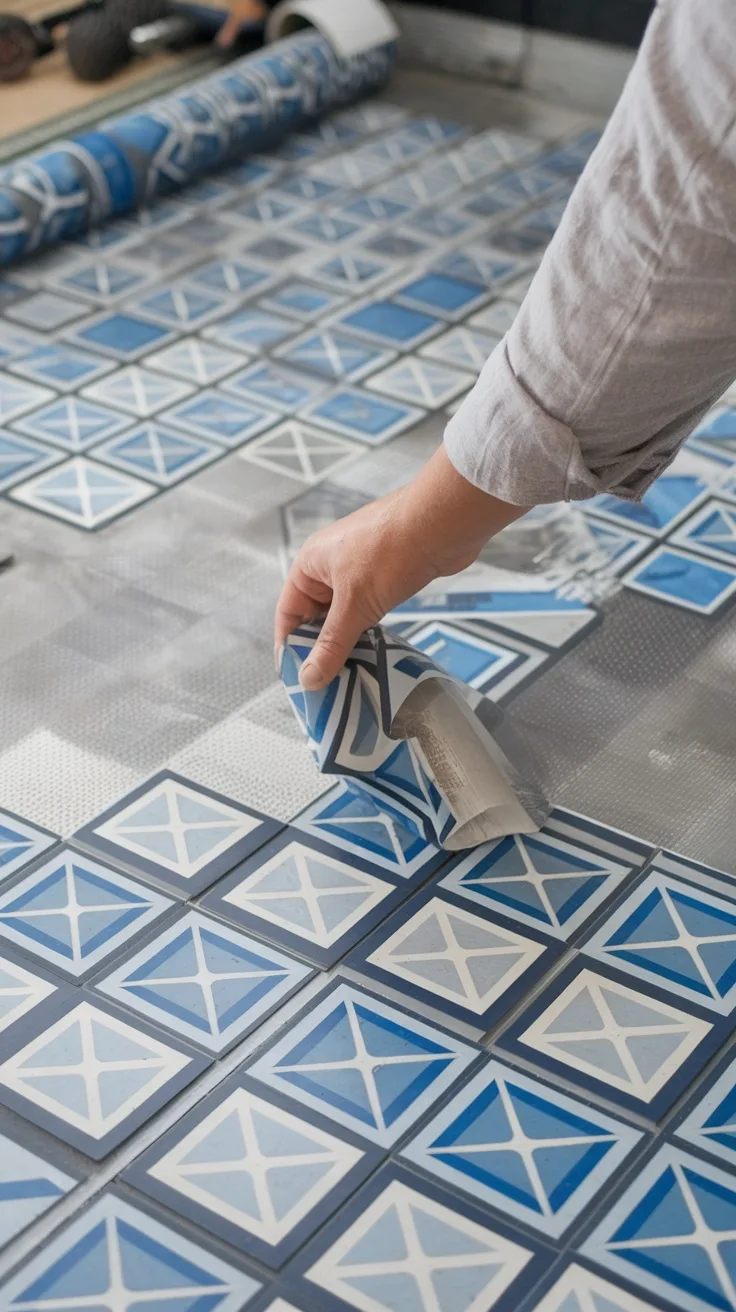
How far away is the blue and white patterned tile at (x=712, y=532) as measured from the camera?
1.53 meters

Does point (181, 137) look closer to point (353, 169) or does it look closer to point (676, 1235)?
point (353, 169)

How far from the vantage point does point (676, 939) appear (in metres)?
1.12

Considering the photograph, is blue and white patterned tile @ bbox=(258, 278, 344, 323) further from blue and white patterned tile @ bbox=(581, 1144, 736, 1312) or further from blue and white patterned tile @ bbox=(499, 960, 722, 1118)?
blue and white patterned tile @ bbox=(581, 1144, 736, 1312)

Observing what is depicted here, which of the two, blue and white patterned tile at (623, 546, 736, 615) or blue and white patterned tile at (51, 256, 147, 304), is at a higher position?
blue and white patterned tile at (623, 546, 736, 615)

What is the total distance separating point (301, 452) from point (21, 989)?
74 cm

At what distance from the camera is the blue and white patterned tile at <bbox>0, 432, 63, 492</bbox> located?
163 centimetres

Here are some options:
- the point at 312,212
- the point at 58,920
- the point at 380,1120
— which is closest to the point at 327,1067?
the point at 380,1120

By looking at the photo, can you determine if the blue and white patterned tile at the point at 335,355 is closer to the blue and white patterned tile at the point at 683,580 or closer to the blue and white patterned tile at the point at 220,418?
the blue and white patterned tile at the point at 220,418

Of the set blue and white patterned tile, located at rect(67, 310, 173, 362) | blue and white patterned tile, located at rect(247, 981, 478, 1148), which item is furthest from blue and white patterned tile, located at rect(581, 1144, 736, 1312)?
blue and white patterned tile, located at rect(67, 310, 173, 362)

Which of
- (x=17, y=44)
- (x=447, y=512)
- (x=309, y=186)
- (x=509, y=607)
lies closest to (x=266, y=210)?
(x=309, y=186)

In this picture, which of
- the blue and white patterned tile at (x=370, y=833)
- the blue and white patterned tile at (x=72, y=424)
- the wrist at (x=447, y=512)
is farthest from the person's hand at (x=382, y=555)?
the blue and white patterned tile at (x=72, y=424)

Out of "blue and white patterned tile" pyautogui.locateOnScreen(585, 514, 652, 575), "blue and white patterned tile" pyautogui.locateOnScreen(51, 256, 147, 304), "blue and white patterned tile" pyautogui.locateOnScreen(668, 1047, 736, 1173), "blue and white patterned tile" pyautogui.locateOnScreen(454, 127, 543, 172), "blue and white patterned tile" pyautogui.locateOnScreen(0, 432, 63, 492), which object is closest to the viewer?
"blue and white patterned tile" pyautogui.locateOnScreen(668, 1047, 736, 1173)

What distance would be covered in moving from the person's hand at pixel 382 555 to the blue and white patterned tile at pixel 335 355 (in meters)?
0.70

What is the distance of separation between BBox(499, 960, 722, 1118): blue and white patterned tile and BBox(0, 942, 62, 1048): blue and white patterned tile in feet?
0.98
